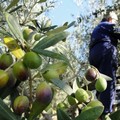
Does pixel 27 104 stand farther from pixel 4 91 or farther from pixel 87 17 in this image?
pixel 87 17

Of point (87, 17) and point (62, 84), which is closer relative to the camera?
point (62, 84)

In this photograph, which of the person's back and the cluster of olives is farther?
the person's back

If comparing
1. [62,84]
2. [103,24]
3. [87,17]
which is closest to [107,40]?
[103,24]

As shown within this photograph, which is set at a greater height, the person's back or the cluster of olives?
the cluster of olives

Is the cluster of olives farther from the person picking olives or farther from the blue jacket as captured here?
the blue jacket

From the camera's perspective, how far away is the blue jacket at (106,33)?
14.8ft

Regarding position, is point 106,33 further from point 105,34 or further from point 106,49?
point 106,49

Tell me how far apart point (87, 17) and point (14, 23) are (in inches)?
490

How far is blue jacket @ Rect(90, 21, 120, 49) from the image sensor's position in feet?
14.8

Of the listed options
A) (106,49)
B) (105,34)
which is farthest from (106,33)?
(106,49)

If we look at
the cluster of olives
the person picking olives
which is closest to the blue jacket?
the person picking olives

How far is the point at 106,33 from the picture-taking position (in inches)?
179

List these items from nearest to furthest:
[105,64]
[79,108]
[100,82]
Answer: [79,108], [100,82], [105,64]

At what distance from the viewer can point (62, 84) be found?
938mm
